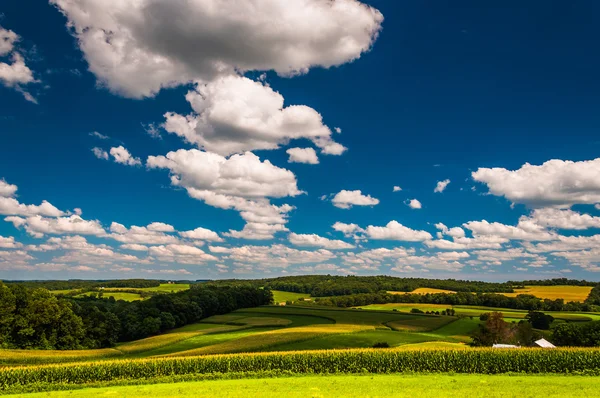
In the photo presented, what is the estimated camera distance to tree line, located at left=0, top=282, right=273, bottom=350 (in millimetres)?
70000

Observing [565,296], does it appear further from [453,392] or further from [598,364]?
[453,392]

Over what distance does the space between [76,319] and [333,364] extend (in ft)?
194

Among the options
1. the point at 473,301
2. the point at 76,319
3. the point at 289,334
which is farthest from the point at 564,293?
the point at 76,319

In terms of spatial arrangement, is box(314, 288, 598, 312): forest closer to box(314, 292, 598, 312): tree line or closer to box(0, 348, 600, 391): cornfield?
box(314, 292, 598, 312): tree line

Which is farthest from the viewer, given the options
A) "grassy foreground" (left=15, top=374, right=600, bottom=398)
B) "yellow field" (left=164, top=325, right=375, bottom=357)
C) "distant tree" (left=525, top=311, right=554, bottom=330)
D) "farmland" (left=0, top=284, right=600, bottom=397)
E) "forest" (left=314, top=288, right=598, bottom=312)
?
"forest" (left=314, top=288, right=598, bottom=312)

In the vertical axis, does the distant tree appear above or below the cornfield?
below

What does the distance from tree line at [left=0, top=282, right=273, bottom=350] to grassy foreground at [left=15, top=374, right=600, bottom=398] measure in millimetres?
43583

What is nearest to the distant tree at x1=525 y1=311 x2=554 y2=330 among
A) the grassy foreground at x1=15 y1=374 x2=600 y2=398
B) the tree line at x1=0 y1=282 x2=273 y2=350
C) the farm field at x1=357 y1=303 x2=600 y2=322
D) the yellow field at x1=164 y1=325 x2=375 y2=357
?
the farm field at x1=357 y1=303 x2=600 y2=322

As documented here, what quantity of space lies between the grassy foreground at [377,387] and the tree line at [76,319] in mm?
43583

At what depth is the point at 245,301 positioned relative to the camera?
147 meters

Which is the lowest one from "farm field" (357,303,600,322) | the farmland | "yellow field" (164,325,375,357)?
"farm field" (357,303,600,322)

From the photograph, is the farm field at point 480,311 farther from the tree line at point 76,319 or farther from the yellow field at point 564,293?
the tree line at point 76,319

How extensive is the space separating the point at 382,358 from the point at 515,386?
1399cm

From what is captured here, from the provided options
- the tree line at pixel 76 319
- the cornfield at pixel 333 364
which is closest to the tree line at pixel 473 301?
the tree line at pixel 76 319
